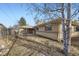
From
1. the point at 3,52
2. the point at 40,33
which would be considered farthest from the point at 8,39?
the point at 40,33

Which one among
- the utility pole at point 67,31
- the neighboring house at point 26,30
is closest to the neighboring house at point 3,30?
the neighboring house at point 26,30

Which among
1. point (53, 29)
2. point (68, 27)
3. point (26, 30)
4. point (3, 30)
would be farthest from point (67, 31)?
point (3, 30)

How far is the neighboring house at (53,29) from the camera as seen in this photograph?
414 centimetres

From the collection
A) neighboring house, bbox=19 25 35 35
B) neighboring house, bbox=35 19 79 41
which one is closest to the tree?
neighboring house, bbox=19 25 35 35

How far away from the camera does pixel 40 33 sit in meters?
4.18

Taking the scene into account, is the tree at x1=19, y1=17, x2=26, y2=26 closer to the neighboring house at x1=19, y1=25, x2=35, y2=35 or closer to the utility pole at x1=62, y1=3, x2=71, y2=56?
the neighboring house at x1=19, y1=25, x2=35, y2=35

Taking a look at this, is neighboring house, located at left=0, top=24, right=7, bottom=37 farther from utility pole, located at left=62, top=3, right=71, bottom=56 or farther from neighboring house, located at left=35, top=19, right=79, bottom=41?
→ utility pole, located at left=62, top=3, right=71, bottom=56

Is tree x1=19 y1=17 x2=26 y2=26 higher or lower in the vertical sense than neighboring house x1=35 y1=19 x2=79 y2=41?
higher

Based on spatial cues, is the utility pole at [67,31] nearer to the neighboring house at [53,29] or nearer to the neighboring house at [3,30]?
the neighboring house at [53,29]

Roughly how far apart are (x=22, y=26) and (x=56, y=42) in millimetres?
567

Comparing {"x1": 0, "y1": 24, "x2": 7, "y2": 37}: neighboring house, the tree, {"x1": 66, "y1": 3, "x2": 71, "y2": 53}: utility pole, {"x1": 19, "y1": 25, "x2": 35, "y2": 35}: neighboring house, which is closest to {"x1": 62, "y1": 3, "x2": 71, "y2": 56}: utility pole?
{"x1": 66, "y1": 3, "x2": 71, "y2": 53}: utility pole

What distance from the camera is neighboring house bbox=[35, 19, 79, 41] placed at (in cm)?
414

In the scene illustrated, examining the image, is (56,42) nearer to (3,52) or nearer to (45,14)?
(45,14)

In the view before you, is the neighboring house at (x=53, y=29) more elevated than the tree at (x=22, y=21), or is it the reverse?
the tree at (x=22, y=21)
